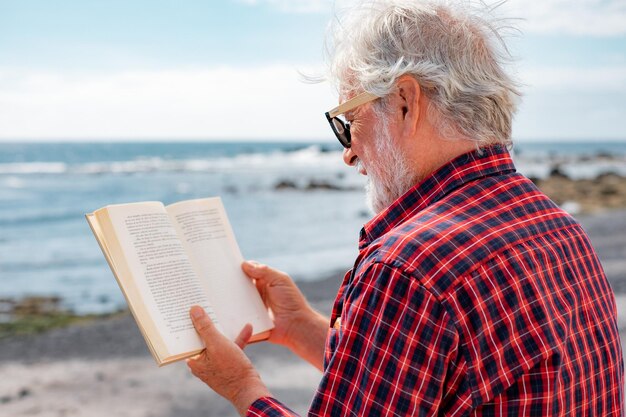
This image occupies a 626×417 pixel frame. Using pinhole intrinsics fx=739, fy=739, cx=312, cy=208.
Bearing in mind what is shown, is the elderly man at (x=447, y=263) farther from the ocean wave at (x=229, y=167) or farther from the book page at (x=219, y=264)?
the ocean wave at (x=229, y=167)

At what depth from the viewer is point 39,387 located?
5809 mm

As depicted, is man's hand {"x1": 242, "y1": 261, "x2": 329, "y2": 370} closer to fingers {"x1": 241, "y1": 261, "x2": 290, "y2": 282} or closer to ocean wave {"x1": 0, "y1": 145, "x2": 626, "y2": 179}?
fingers {"x1": 241, "y1": 261, "x2": 290, "y2": 282}

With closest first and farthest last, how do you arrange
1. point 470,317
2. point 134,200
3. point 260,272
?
point 470,317
point 260,272
point 134,200

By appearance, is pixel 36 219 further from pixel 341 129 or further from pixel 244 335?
pixel 341 129

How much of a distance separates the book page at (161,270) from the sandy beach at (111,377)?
2.91 m

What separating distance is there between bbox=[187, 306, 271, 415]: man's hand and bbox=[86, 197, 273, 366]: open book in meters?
0.03

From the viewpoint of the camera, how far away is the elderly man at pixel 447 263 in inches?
51.3

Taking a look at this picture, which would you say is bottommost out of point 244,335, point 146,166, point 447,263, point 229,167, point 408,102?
point 244,335

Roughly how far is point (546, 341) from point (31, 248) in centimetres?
1554

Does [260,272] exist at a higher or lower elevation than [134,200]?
lower

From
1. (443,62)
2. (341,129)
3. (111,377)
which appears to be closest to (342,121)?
(341,129)

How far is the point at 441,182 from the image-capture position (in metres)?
1.51

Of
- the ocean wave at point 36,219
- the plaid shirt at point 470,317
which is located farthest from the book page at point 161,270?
the ocean wave at point 36,219

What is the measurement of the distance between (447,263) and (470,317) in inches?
4.0
